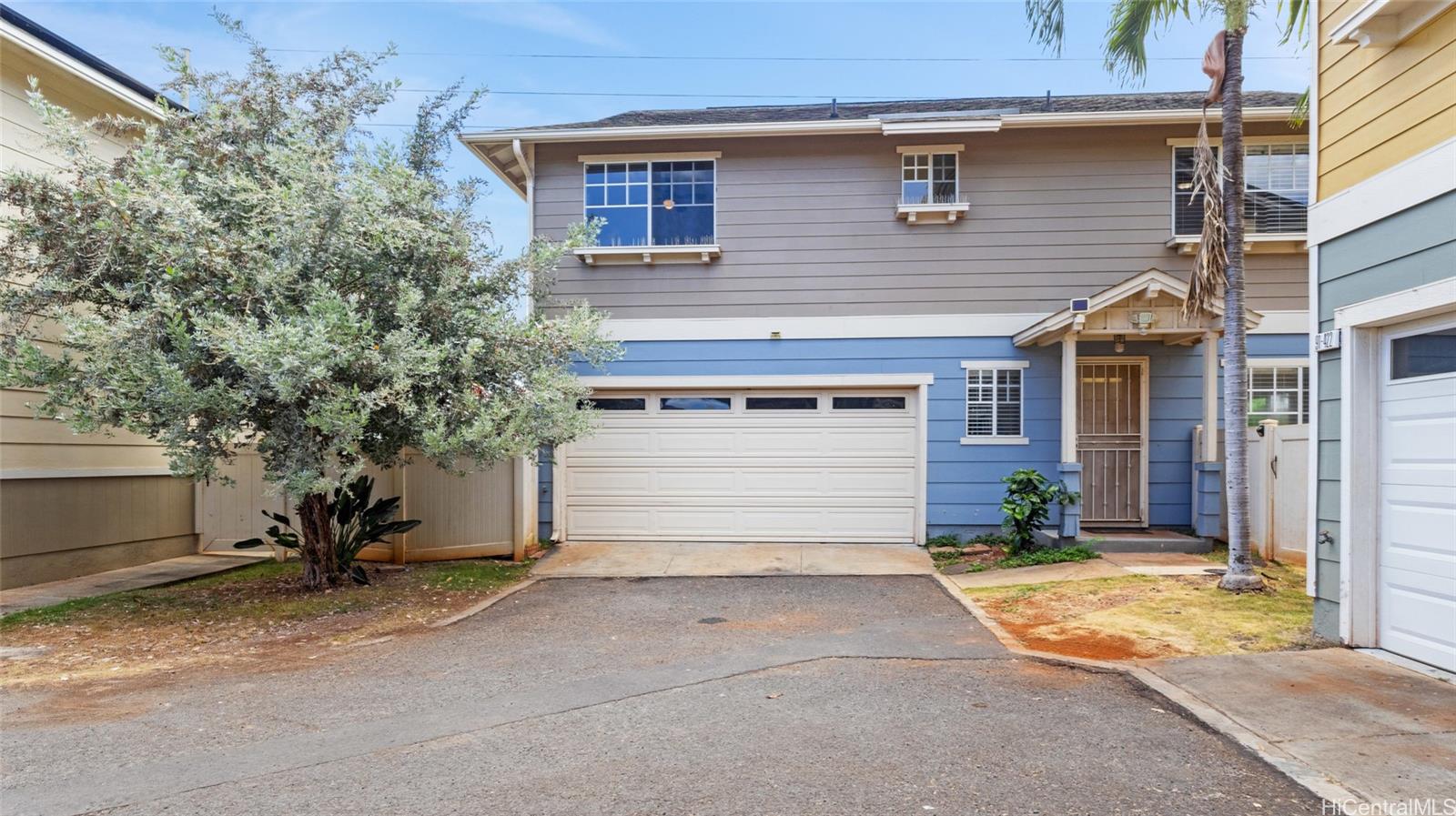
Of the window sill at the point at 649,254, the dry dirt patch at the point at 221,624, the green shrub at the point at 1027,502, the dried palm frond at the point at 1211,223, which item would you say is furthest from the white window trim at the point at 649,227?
the dry dirt patch at the point at 221,624

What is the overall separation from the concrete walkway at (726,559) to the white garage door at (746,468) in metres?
0.29

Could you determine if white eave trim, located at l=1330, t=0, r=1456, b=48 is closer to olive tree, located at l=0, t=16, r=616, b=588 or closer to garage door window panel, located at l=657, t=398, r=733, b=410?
olive tree, located at l=0, t=16, r=616, b=588

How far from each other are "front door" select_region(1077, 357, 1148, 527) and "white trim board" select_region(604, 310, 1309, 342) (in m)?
1.12

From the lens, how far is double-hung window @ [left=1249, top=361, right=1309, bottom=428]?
1022 centimetres

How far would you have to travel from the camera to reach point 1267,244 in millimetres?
10148

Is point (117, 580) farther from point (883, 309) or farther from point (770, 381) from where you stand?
point (883, 309)

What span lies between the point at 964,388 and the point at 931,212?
Result: 7.65 feet

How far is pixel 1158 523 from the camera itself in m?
10.2

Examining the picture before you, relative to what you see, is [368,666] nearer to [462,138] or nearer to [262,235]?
[262,235]

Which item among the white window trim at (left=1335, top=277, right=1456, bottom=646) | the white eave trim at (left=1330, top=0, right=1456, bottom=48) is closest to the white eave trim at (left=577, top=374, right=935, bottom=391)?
the white window trim at (left=1335, top=277, right=1456, bottom=646)

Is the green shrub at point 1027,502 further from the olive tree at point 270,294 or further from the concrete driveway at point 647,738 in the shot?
the olive tree at point 270,294

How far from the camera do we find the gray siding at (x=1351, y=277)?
471cm

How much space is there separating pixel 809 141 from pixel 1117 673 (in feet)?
25.7

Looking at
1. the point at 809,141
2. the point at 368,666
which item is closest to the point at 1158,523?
the point at 809,141
